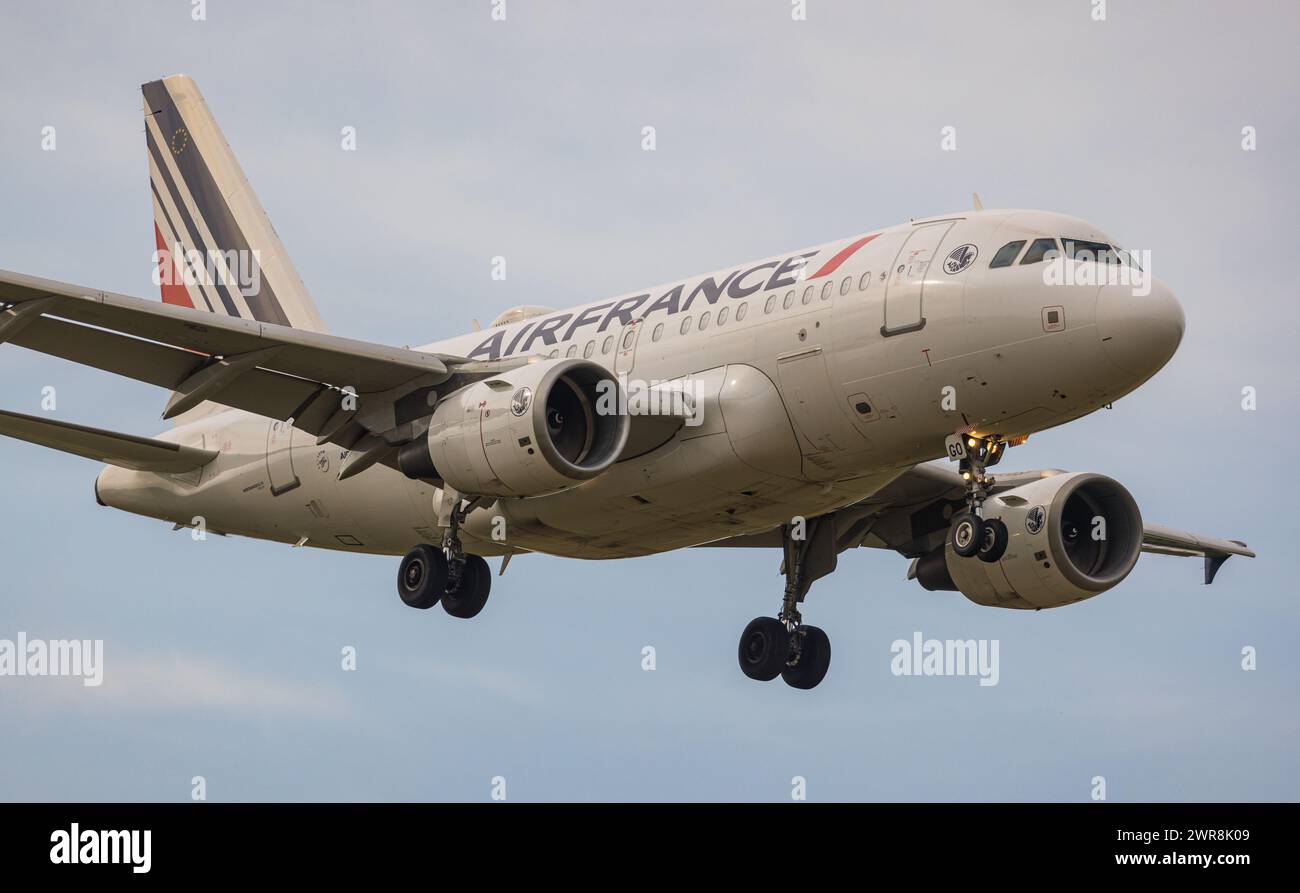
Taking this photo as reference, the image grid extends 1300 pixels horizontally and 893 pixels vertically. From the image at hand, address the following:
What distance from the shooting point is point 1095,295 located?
3002 cm

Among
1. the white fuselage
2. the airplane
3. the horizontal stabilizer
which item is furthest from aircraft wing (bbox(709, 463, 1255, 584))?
the horizontal stabilizer

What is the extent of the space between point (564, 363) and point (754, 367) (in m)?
3.18

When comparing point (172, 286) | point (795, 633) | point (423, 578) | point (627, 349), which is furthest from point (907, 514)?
point (172, 286)

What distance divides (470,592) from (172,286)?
17.1 m

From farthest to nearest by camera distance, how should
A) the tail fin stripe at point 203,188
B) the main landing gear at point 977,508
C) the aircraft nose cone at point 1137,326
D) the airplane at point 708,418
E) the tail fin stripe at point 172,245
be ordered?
the tail fin stripe at point 172,245
the tail fin stripe at point 203,188
the main landing gear at point 977,508
the airplane at point 708,418
the aircraft nose cone at point 1137,326

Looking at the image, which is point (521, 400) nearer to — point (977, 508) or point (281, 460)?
point (977, 508)

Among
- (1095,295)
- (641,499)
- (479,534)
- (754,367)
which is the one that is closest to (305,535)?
(479,534)

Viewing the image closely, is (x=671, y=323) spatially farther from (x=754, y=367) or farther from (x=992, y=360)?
(x=992, y=360)

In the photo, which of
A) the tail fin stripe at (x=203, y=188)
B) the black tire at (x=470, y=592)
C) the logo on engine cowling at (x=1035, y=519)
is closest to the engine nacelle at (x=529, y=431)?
the black tire at (x=470, y=592)

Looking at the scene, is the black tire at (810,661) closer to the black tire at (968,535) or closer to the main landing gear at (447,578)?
the main landing gear at (447,578)

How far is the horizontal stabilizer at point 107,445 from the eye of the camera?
121 ft

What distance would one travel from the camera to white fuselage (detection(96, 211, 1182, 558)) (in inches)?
1189

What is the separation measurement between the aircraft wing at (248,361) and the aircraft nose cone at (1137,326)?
10.2 meters

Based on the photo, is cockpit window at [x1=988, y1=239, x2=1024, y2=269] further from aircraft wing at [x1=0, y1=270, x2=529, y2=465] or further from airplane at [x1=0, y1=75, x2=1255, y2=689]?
aircraft wing at [x1=0, y1=270, x2=529, y2=465]
